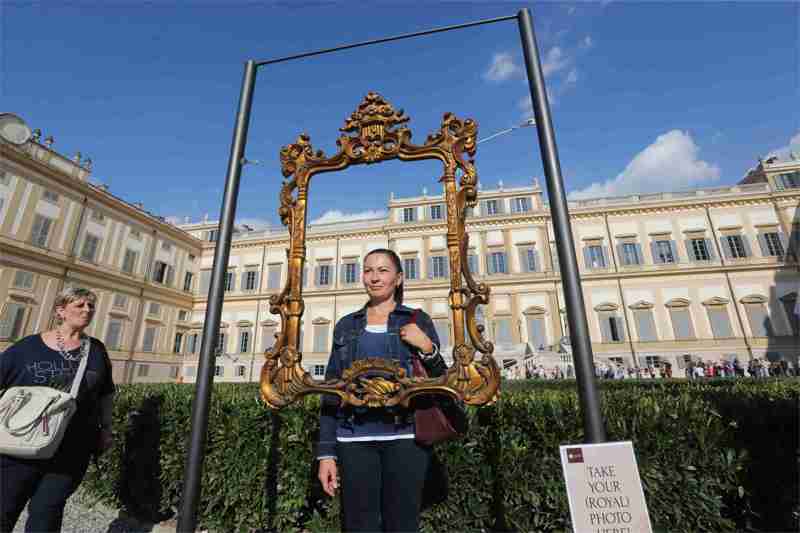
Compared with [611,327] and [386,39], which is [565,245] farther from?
[611,327]

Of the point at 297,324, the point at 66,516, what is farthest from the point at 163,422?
the point at 297,324

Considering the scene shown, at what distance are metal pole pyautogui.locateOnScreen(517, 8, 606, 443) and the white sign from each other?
0.36ft

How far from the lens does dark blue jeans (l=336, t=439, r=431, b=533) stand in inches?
69.2

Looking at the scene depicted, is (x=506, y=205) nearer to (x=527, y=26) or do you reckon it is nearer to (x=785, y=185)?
(x=785, y=185)

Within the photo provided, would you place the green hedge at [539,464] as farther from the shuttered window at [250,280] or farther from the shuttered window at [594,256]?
the shuttered window at [250,280]

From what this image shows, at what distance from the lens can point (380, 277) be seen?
2152 millimetres

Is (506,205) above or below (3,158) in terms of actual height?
above

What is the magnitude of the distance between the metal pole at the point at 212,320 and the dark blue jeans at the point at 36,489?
32.9 inches

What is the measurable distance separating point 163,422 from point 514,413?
4.19m

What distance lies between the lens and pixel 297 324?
250cm

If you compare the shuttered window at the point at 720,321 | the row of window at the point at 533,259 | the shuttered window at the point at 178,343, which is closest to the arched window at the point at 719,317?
the shuttered window at the point at 720,321

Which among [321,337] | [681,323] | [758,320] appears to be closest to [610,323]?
[681,323]

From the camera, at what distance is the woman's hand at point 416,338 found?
199cm

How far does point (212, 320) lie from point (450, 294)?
1575 millimetres
